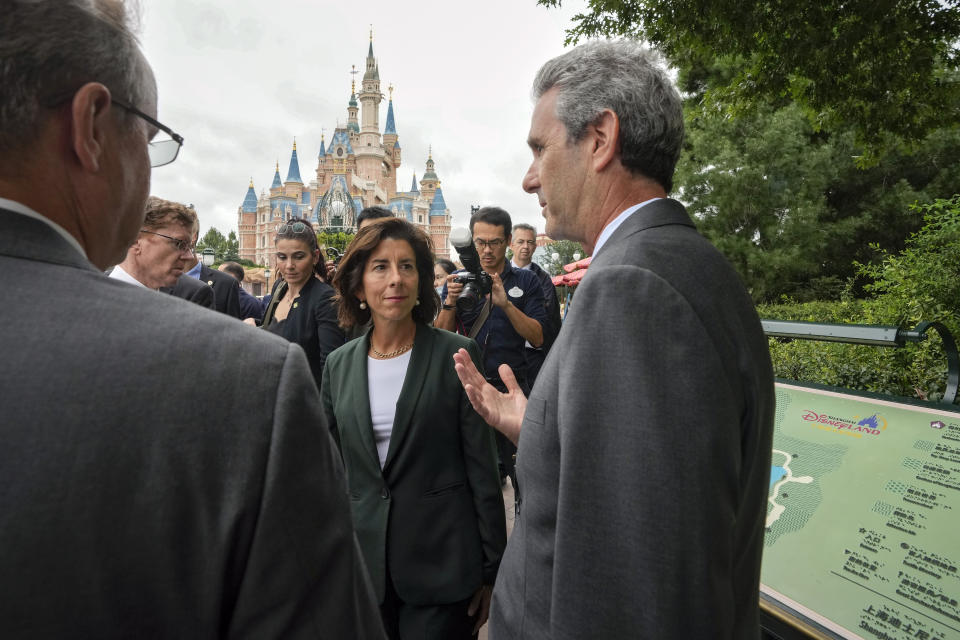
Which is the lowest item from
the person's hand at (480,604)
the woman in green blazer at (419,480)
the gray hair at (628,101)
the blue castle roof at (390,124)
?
the person's hand at (480,604)

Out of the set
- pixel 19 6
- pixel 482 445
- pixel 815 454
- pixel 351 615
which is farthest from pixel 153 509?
pixel 815 454

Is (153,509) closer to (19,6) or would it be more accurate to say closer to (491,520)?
(19,6)

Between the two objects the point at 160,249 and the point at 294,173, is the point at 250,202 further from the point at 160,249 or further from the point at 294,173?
the point at 160,249

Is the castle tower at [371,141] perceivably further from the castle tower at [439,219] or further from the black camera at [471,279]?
the black camera at [471,279]

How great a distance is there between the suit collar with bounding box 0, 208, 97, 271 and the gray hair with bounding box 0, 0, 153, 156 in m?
0.11

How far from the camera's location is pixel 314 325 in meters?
3.70

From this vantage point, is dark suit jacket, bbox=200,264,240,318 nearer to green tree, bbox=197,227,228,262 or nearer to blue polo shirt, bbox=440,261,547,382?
blue polo shirt, bbox=440,261,547,382

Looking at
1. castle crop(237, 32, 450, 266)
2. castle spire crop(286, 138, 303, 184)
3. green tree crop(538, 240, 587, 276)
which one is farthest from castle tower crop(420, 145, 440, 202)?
green tree crop(538, 240, 587, 276)

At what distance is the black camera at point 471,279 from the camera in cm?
351

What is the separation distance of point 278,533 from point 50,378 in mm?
333

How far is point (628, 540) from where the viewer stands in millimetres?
959

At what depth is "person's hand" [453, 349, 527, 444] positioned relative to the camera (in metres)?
1.89

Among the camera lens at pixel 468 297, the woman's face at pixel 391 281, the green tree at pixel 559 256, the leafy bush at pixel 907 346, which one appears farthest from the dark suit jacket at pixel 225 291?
the green tree at pixel 559 256

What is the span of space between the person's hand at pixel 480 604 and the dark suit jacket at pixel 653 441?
1122 millimetres
